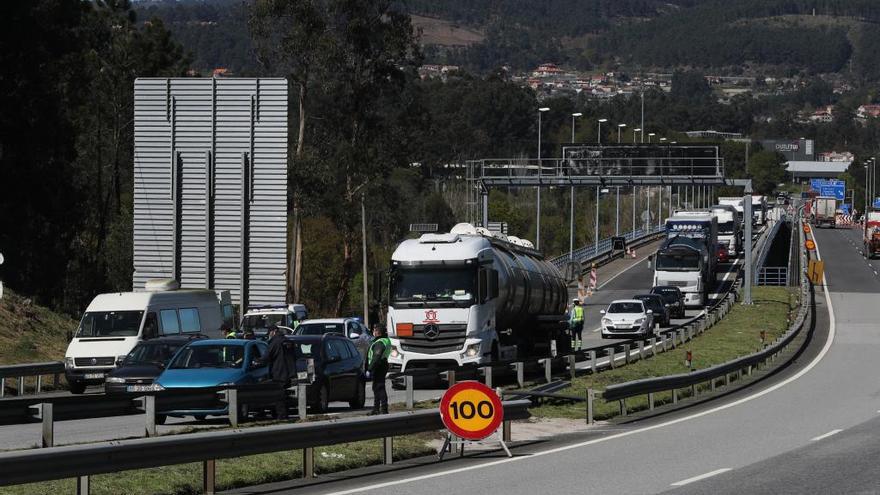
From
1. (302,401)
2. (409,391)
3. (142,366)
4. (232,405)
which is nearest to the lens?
(232,405)

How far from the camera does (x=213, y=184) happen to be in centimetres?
3475

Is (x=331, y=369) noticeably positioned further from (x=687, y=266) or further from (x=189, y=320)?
(x=687, y=266)

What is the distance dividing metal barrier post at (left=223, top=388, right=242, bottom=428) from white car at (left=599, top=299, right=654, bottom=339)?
37100mm

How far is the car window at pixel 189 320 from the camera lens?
1410 inches

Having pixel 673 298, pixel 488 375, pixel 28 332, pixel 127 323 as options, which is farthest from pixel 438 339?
pixel 673 298

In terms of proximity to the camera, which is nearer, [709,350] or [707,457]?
[707,457]

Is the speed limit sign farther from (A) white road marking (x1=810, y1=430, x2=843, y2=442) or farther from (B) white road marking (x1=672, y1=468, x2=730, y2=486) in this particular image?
(A) white road marking (x1=810, y1=430, x2=843, y2=442)

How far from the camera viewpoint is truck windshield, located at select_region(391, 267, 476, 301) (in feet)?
108

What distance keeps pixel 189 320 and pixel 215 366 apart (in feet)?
40.0

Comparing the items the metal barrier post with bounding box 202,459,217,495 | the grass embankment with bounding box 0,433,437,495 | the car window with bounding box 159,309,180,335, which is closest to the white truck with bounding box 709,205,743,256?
the car window with bounding box 159,309,180,335

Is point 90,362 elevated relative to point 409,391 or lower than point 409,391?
lower

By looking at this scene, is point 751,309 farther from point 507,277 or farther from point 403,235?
point 403,235

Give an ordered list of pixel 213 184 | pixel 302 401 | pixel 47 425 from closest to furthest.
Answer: pixel 47 425
pixel 302 401
pixel 213 184

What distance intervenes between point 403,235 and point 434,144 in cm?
3087
